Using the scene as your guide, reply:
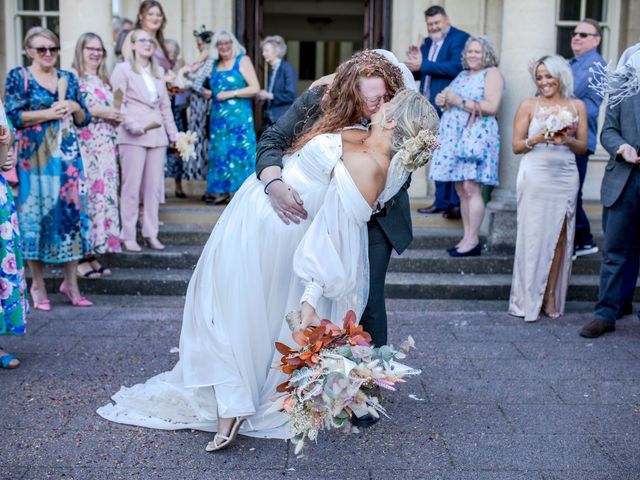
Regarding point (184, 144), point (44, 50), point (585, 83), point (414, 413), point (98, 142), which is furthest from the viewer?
point (184, 144)

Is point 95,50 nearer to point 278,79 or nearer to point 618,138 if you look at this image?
point 278,79

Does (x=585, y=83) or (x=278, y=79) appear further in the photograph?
(x=278, y=79)

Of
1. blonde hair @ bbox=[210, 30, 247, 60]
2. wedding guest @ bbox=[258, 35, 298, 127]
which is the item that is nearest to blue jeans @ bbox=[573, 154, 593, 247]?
wedding guest @ bbox=[258, 35, 298, 127]

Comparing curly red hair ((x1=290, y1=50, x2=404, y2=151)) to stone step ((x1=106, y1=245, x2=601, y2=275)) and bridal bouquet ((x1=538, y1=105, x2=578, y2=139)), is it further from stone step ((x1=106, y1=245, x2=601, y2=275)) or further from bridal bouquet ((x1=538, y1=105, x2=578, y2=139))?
stone step ((x1=106, y1=245, x2=601, y2=275))

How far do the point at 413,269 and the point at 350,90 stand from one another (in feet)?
13.1

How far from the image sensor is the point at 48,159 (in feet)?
21.2

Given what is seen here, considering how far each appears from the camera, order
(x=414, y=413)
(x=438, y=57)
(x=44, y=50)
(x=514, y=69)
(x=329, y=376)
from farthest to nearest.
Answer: (x=438, y=57) → (x=514, y=69) → (x=44, y=50) → (x=414, y=413) → (x=329, y=376)

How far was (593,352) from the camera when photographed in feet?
19.1

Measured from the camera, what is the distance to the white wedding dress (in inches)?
150

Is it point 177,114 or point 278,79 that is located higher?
point 278,79

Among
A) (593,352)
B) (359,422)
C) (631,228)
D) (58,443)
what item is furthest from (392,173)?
(631,228)

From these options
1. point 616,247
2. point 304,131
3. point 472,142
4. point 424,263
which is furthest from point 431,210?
point 304,131

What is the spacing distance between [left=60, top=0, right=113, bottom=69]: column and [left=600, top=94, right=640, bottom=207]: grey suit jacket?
190 inches

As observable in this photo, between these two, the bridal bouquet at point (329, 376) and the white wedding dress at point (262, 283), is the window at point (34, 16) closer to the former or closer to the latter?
the white wedding dress at point (262, 283)
